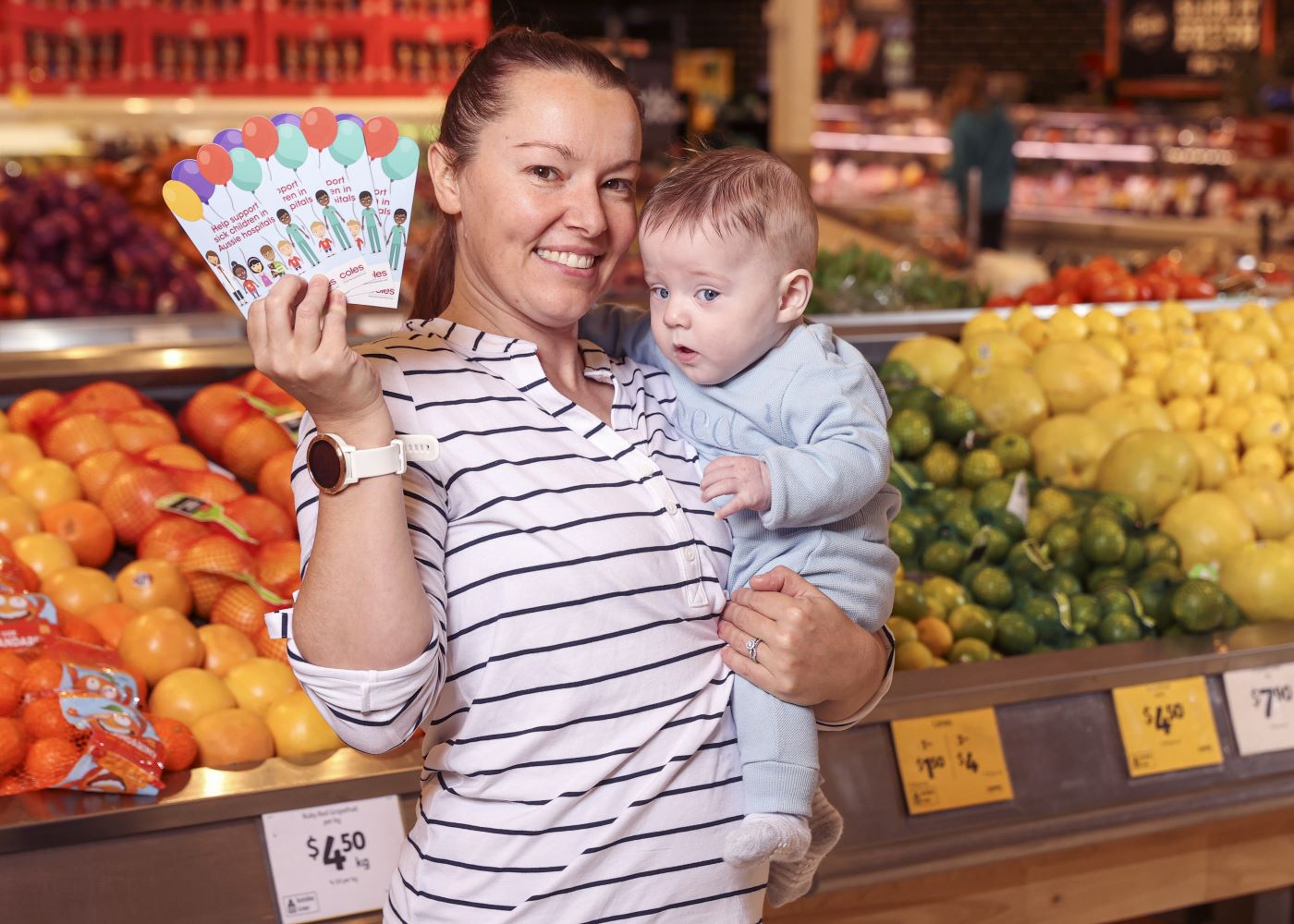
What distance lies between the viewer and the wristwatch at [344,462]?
1.14 m

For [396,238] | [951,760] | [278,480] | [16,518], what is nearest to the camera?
[396,238]

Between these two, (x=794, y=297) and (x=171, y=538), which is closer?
(x=794, y=297)

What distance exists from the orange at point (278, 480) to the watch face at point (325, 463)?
1322mm

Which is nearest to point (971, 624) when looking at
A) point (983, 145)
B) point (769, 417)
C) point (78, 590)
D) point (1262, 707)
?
point (1262, 707)

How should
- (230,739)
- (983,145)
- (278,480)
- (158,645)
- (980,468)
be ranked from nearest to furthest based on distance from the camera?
(230,739) → (158,645) → (278,480) → (980,468) → (983,145)

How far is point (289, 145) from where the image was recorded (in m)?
1.16

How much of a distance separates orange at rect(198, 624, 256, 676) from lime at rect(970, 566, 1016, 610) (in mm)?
1259

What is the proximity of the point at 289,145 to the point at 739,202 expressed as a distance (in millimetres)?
538

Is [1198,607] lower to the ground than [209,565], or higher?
lower

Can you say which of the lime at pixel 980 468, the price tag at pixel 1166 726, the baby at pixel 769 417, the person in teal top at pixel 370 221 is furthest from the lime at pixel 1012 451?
the person in teal top at pixel 370 221

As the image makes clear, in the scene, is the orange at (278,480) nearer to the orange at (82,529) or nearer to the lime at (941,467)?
the orange at (82,529)

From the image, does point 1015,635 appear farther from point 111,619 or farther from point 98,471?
point 98,471

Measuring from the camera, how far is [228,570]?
2191 mm

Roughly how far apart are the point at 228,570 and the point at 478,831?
0.99 meters
